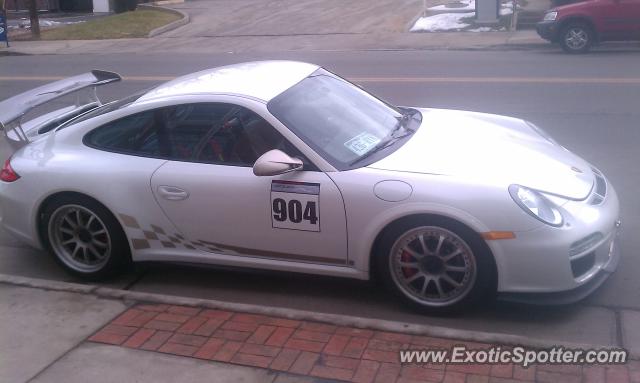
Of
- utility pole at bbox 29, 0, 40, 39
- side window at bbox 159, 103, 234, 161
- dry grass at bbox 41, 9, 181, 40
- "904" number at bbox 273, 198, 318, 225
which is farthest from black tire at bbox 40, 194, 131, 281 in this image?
utility pole at bbox 29, 0, 40, 39

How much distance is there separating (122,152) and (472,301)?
2533 millimetres

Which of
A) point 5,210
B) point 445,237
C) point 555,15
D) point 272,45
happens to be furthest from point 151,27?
point 445,237

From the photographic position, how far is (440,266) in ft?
15.0

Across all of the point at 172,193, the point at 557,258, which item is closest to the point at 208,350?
the point at 172,193

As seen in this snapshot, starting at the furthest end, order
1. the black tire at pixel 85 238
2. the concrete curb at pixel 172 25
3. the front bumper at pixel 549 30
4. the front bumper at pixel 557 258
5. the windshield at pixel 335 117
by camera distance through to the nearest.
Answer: the concrete curb at pixel 172 25, the front bumper at pixel 549 30, the black tire at pixel 85 238, the windshield at pixel 335 117, the front bumper at pixel 557 258

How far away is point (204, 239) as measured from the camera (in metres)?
5.11

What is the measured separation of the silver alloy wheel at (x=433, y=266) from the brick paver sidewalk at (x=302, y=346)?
49cm

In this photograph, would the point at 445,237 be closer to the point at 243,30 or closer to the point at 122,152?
the point at 122,152

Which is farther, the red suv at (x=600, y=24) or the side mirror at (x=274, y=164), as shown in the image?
the red suv at (x=600, y=24)

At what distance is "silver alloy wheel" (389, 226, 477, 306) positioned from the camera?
4.52 metres

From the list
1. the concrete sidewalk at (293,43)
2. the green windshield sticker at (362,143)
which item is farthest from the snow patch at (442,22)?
the green windshield sticker at (362,143)

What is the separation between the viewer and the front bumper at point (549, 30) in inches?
691

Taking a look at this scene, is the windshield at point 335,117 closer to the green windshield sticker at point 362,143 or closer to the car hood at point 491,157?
the green windshield sticker at point 362,143

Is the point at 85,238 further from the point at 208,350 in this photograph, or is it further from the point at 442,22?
the point at 442,22
